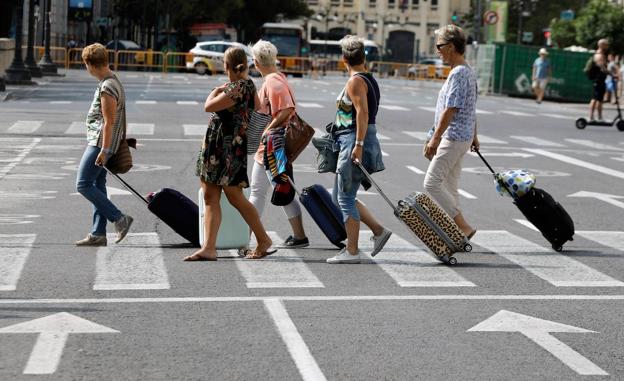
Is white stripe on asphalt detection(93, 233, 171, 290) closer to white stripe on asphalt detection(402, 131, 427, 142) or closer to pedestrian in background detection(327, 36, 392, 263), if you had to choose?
pedestrian in background detection(327, 36, 392, 263)

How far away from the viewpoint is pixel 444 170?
435 inches

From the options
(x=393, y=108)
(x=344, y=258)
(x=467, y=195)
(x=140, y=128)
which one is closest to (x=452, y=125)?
(x=344, y=258)

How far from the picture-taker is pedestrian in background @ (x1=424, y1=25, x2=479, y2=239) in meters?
10.7

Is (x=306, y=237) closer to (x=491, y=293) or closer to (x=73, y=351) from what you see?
(x=491, y=293)

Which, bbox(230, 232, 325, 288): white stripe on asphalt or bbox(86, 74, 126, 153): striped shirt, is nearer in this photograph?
bbox(230, 232, 325, 288): white stripe on asphalt

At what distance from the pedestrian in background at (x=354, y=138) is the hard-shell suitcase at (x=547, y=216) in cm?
139

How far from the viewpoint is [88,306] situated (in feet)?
27.1

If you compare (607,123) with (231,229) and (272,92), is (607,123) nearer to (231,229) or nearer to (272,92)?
(231,229)

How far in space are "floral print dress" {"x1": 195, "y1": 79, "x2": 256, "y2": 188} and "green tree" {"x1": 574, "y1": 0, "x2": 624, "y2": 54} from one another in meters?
47.6

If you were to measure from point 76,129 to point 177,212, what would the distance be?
1449cm

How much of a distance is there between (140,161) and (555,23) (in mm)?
62090

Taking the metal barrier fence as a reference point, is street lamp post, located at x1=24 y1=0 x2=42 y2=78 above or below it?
above

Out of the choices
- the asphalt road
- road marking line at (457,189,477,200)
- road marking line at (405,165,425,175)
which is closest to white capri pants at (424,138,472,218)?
the asphalt road

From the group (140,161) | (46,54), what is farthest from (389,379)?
(46,54)
